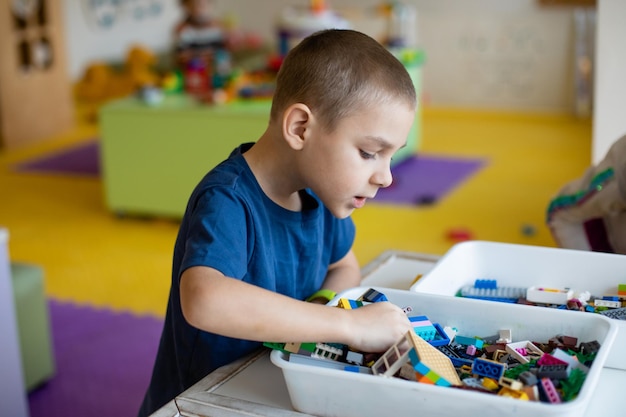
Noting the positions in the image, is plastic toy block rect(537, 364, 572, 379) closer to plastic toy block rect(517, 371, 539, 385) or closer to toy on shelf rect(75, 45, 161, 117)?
plastic toy block rect(517, 371, 539, 385)

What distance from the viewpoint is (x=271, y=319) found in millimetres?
744

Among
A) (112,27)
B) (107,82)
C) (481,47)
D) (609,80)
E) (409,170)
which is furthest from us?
(112,27)

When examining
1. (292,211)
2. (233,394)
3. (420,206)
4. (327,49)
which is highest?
(327,49)

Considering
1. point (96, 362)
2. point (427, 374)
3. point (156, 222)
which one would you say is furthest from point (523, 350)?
point (156, 222)

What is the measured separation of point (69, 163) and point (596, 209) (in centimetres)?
353

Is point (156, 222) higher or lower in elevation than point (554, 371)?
lower

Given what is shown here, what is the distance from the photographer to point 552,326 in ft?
2.59

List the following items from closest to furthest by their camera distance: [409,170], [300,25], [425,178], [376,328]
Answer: [376,328] < [300,25] < [425,178] < [409,170]

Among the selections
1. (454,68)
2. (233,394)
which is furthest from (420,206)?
(233,394)

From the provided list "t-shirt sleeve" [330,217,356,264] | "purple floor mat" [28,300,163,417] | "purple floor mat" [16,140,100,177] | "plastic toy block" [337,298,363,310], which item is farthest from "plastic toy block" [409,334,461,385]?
"purple floor mat" [16,140,100,177]

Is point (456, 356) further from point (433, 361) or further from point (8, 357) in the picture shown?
point (8, 357)

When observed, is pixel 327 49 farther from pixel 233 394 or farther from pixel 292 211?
pixel 233 394

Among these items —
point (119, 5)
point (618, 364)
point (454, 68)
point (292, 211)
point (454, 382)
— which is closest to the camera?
point (454, 382)

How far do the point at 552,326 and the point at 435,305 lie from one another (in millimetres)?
116
